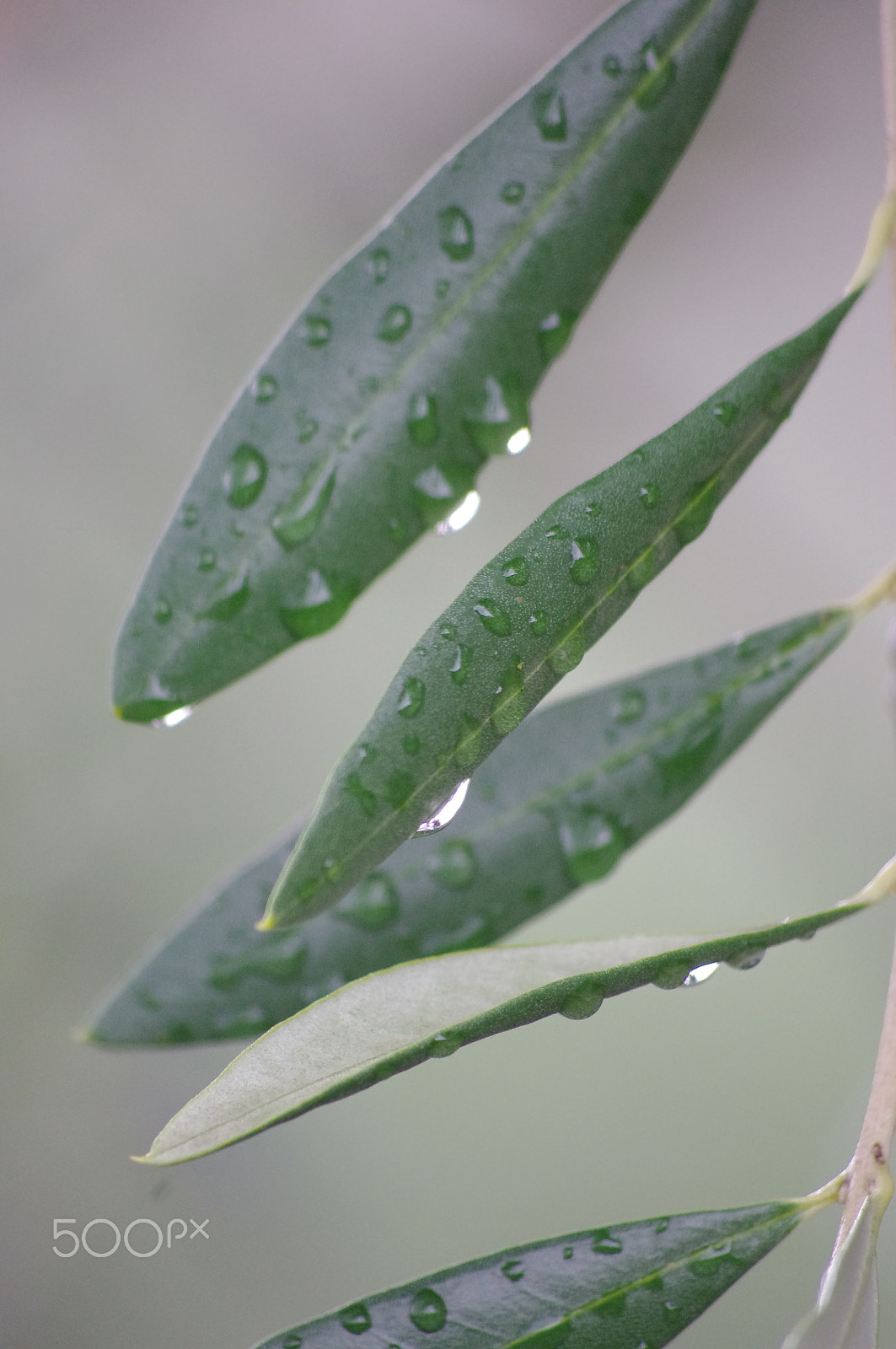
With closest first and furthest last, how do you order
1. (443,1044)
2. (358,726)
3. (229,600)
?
(443,1044) < (229,600) < (358,726)

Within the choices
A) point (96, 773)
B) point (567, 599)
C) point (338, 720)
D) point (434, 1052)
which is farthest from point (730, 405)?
point (96, 773)

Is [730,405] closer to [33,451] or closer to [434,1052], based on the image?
[434,1052]

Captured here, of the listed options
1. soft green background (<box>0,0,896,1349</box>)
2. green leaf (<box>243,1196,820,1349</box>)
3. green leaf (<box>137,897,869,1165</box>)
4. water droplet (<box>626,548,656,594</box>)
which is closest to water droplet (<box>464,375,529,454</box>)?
water droplet (<box>626,548,656,594</box>)

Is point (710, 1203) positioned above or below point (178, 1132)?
below

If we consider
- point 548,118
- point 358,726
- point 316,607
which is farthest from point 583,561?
point 358,726

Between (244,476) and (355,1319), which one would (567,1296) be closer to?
(355,1319)

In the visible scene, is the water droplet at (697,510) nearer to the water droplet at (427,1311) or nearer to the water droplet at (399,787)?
the water droplet at (399,787)

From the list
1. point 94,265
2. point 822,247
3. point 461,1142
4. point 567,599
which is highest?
point 94,265
